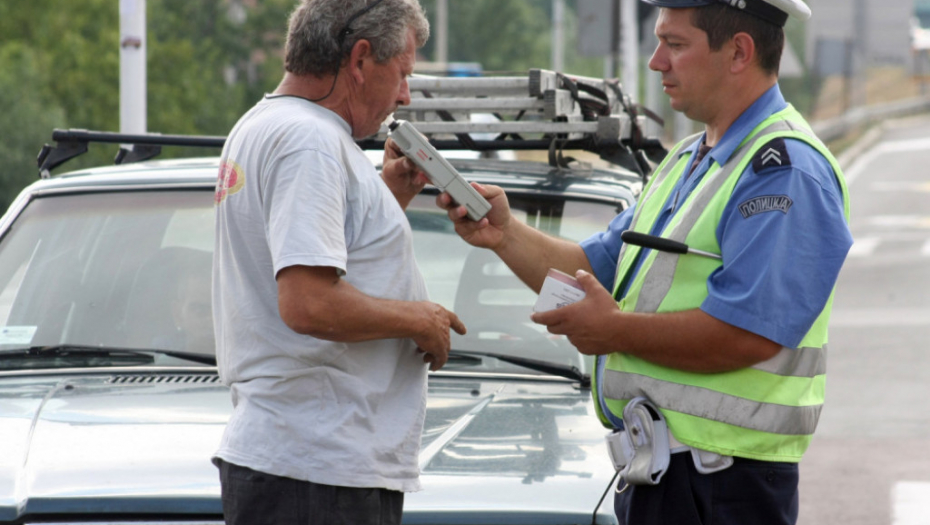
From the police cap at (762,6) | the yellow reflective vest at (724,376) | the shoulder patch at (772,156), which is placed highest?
the police cap at (762,6)

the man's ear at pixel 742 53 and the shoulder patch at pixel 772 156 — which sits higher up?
the man's ear at pixel 742 53

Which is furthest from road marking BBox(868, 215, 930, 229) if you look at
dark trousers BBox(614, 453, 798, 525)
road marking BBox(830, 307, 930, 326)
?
dark trousers BBox(614, 453, 798, 525)

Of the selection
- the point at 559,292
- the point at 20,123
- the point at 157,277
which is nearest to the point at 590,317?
the point at 559,292

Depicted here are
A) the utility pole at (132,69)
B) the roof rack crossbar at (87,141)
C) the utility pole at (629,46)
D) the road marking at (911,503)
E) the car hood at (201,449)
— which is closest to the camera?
the car hood at (201,449)

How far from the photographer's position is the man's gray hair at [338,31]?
2654mm

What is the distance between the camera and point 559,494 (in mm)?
2930

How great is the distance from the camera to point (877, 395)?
892 cm

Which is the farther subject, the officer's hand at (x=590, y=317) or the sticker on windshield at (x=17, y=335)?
the sticker on windshield at (x=17, y=335)

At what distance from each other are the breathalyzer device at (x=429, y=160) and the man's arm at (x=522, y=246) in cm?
21

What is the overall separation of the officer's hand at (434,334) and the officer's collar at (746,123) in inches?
26.1

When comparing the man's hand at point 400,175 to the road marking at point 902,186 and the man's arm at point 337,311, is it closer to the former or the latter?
the man's arm at point 337,311

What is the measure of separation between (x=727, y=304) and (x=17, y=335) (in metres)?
2.27

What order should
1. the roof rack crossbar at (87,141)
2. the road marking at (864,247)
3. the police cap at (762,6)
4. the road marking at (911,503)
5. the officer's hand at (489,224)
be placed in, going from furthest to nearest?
the road marking at (864,247) → the road marking at (911,503) → the roof rack crossbar at (87,141) → the officer's hand at (489,224) → the police cap at (762,6)

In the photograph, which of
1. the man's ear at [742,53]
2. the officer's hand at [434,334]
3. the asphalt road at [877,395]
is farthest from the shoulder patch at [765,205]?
the asphalt road at [877,395]
